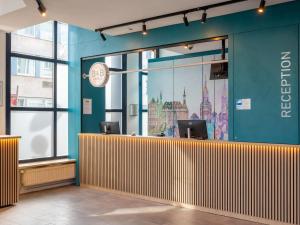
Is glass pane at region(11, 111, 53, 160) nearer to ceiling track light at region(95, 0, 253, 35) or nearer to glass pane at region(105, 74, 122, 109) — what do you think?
glass pane at region(105, 74, 122, 109)

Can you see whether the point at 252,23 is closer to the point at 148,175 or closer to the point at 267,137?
the point at 267,137

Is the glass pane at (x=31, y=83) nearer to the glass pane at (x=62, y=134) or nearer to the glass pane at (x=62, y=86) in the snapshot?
the glass pane at (x=62, y=86)

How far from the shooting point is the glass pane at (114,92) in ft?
32.8

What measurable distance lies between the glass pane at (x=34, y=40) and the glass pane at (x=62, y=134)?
1484mm

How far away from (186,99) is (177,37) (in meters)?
3.03

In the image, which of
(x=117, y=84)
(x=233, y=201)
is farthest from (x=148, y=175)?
(x=117, y=84)

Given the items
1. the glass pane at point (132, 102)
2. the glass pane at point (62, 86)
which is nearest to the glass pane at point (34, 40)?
the glass pane at point (62, 86)

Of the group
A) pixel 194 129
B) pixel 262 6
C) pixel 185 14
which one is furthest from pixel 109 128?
pixel 262 6

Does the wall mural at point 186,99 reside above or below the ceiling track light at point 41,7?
below

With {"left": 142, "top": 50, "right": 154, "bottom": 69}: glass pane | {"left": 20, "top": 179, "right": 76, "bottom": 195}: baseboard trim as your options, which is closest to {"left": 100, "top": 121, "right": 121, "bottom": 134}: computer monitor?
{"left": 20, "top": 179, "right": 76, "bottom": 195}: baseboard trim

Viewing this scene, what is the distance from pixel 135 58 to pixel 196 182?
6234mm

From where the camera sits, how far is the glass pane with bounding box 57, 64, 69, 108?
26.1 ft

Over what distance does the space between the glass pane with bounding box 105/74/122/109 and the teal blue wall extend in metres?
2.13

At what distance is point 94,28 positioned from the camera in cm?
663
